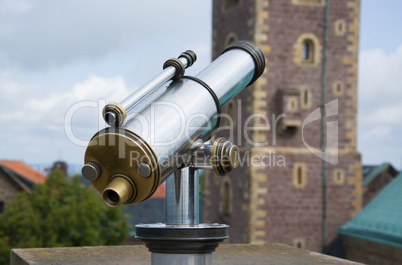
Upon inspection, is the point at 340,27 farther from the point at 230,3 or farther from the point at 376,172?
the point at 376,172

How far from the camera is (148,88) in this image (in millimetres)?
4074

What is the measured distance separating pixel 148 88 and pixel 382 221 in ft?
51.7

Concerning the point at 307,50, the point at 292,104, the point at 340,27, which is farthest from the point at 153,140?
the point at 340,27

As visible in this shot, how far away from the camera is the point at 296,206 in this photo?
20.5m

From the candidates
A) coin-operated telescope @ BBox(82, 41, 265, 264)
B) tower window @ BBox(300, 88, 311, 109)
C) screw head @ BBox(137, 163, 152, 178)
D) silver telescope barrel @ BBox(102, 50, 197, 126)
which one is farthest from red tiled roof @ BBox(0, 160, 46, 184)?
screw head @ BBox(137, 163, 152, 178)

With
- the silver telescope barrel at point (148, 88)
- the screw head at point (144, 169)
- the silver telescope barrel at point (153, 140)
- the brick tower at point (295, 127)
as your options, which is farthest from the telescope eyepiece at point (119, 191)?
the brick tower at point (295, 127)

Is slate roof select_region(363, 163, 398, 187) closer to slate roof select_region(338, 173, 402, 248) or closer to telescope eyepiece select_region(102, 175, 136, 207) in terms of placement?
slate roof select_region(338, 173, 402, 248)

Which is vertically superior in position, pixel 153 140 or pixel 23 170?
pixel 153 140

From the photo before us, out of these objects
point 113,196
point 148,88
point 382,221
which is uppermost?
point 148,88

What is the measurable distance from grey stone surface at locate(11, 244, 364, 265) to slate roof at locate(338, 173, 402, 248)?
10.7 meters

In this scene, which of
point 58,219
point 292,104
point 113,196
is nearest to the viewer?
point 113,196

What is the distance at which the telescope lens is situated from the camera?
3.81 metres

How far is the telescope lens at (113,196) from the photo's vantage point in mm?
3814

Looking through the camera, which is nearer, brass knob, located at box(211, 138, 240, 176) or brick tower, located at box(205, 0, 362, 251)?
brass knob, located at box(211, 138, 240, 176)
